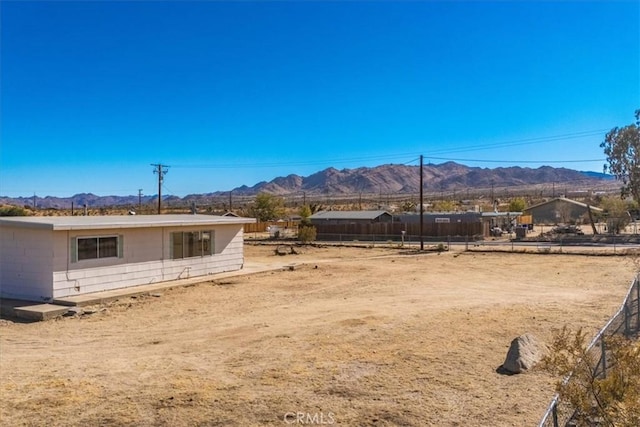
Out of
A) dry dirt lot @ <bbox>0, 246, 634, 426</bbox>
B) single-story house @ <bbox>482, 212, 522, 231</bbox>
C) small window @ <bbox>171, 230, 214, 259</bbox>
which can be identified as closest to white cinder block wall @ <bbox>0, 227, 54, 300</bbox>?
dry dirt lot @ <bbox>0, 246, 634, 426</bbox>

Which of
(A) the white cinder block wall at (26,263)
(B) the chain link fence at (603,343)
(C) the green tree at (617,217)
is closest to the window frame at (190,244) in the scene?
(A) the white cinder block wall at (26,263)

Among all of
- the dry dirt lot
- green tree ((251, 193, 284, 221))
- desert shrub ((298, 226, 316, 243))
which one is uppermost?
green tree ((251, 193, 284, 221))

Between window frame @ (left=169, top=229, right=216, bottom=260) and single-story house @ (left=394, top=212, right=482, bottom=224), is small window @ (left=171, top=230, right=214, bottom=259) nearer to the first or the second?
window frame @ (left=169, top=229, right=216, bottom=260)

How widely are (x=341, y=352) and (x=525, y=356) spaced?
3.23 meters

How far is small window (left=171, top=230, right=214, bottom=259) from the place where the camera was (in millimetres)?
21281

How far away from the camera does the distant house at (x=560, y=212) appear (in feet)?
241

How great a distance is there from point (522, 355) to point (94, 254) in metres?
14.2

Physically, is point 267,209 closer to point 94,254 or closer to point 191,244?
point 191,244

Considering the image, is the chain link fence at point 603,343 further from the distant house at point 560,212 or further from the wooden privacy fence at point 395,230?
the distant house at point 560,212

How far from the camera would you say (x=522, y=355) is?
864cm

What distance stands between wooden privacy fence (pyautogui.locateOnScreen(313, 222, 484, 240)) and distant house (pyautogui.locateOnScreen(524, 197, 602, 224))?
23975 mm

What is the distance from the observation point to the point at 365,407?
712 centimetres

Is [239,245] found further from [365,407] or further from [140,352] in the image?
[365,407]

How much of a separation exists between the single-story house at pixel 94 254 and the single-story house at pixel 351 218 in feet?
132
